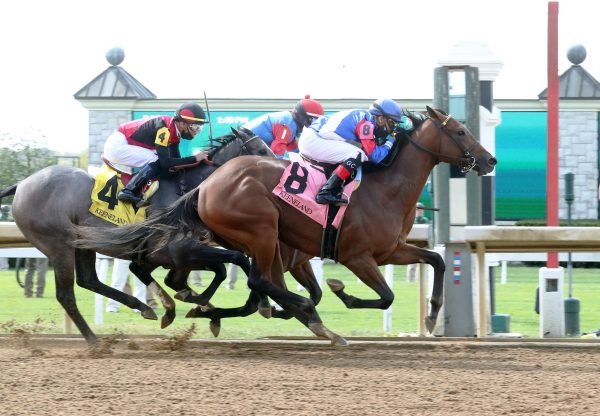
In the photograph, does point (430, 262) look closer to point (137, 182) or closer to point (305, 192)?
point (305, 192)

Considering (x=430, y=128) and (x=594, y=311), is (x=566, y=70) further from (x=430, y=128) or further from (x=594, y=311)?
(x=430, y=128)

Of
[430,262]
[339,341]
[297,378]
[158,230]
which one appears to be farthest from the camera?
[430,262]

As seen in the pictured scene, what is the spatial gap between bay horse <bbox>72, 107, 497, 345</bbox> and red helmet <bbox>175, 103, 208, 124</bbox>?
0.52 metres

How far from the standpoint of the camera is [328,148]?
767 cm

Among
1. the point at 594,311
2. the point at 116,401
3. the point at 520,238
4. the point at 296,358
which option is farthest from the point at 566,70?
the point at 116,401

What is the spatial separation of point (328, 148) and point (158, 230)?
50.8 inches

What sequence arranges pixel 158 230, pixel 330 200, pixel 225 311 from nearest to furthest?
pixel 330 200 → pixel 158 230 → pixel 225 311

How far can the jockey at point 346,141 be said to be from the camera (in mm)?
7551

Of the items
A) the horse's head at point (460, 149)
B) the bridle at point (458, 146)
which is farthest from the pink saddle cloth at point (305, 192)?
the horse's head at point (460, 149)

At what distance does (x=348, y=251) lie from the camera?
300 inches

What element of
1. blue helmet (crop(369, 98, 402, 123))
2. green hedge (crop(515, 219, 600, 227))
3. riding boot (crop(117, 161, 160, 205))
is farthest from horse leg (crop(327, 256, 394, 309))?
green hedge (crop(515, 219, 600, 227))

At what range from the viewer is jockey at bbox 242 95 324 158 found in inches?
338

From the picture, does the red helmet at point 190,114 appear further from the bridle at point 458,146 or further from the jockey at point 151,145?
the bridle at point 458,146

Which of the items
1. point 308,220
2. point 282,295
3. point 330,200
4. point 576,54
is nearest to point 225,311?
point 282,295
